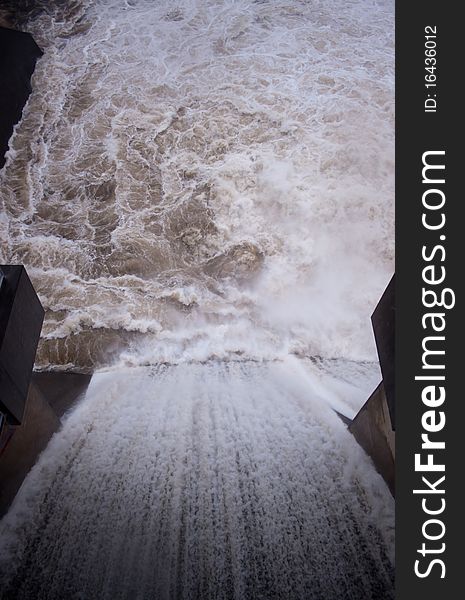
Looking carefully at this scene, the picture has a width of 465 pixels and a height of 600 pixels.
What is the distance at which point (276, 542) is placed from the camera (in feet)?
11.4

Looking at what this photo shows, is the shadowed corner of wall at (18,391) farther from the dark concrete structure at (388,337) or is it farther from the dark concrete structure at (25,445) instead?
the dark concrete structure at (388,337)

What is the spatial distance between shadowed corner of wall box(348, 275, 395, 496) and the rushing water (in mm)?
186

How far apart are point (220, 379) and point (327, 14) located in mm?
11552

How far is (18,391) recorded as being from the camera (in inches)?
137

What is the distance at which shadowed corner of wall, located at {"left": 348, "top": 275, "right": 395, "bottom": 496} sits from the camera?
10.5 ft

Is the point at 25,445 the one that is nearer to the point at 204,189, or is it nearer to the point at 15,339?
the point at 15,339

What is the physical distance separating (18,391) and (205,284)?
3496mm

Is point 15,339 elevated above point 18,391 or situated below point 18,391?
above

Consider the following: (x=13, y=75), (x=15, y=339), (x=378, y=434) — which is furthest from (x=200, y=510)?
(x=13, y=75)

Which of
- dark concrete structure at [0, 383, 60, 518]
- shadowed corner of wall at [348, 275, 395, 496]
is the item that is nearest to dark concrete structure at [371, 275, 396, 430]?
shadowed corner of wall at [348, 275, 395, 496]

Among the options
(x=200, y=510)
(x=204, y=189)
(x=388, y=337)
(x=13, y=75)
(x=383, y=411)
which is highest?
(x=13, y=75)

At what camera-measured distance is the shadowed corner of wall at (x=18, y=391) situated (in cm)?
328

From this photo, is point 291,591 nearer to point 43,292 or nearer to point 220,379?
point 220,379

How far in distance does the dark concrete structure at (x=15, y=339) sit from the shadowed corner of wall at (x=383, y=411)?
2909 millimetres
